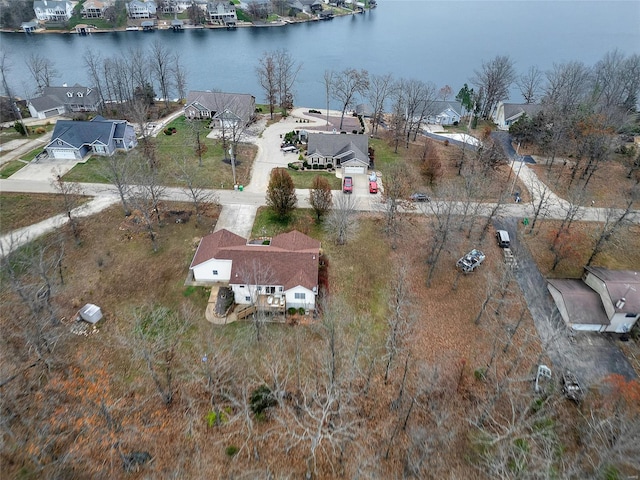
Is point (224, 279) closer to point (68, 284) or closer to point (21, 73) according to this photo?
point (68, 284)

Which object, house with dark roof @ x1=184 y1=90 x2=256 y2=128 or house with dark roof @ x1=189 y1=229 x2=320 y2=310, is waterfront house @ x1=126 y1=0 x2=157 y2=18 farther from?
house with dark roof @ x1=189 y1=229 x2=320 y2=310

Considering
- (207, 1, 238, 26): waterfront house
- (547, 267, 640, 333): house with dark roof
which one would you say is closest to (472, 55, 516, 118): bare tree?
(547, 267, 640, 333): house with dark roof

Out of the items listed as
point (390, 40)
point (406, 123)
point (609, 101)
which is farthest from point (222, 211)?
point (390, 40)

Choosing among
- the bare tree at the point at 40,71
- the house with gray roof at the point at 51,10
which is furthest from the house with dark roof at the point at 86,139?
the house with gray roof at the point at 51,10

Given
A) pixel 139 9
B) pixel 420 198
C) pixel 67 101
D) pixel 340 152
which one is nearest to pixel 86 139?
pixel 67 101

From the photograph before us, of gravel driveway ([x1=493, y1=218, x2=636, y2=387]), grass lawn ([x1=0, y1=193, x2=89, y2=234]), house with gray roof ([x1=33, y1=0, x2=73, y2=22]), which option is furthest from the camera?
house with gray roof ([x1=33, y1=0, x2=73, y2=22])

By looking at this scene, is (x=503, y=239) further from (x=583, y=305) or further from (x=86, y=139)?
(x=86, y=139)

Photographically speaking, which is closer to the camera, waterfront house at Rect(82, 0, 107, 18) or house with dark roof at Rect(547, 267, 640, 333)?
house with dark roof at Rect(547, 267, 640, 333)
